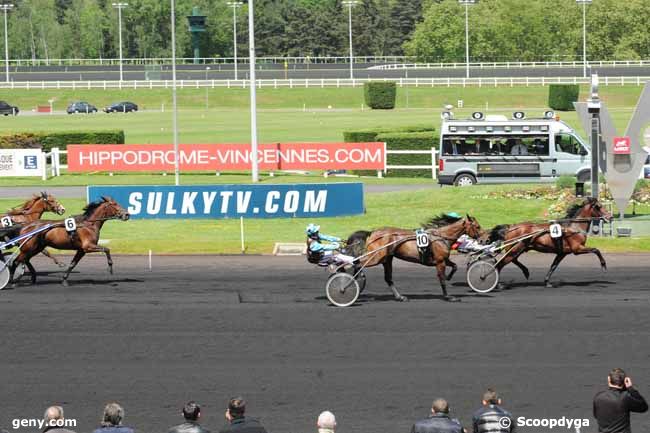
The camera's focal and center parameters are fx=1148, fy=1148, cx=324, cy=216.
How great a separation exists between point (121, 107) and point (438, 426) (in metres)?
81.1

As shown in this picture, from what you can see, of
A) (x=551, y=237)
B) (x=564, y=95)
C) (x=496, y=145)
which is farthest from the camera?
(x=564, y=95)

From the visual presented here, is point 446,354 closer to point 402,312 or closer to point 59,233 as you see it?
point 402,312

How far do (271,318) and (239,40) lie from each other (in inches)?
4813

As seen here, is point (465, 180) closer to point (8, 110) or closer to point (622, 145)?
point (622, 145)

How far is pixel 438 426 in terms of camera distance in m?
9.42

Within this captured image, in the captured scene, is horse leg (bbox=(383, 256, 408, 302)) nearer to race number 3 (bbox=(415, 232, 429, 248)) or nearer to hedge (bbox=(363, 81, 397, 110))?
race number 3 (bbox=(415, 232, 429, 248))

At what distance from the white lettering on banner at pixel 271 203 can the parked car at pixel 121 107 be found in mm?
58931

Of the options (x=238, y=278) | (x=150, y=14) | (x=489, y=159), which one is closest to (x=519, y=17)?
(x=150, y=14)

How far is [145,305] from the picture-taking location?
19.6 metres

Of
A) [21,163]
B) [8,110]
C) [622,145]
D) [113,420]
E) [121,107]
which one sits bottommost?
[113,420]

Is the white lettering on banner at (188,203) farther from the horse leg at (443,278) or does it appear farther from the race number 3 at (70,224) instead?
the horse leg at (443,278)

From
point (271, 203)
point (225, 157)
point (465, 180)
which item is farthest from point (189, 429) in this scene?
point (225, 157)

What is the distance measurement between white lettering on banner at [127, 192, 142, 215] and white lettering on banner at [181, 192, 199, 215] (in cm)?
116

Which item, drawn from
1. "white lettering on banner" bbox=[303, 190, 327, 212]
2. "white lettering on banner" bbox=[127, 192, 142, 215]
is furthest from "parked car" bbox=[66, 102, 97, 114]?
"white lettering on banner" bbox=[303, 190, 327, 212]
